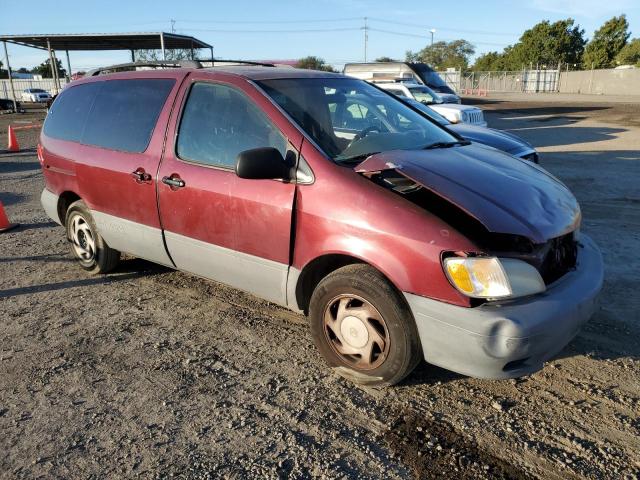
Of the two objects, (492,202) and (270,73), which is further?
(270,73)

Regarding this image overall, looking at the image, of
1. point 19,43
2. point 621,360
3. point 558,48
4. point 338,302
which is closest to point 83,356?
point 338,302

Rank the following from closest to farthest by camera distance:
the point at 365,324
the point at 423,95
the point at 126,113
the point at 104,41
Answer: the point at 365,324 < the point at 126,113 < the point at 423,95 < the point at 104,41

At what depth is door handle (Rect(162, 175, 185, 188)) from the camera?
3.79 metres

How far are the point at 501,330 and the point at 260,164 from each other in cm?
164

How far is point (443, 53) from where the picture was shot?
325 feet

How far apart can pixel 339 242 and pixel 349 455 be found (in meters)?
1.15

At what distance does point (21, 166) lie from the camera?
11883 mm

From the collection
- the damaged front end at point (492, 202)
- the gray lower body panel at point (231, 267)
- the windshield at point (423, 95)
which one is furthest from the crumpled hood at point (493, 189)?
the windshield at point (423, 95)

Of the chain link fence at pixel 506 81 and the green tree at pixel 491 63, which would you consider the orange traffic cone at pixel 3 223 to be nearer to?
the chain link fence at pixel 506 81

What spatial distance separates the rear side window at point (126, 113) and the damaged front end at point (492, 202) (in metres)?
1.97

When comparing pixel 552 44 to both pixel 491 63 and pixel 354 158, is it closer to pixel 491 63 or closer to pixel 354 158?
pixel 491 63

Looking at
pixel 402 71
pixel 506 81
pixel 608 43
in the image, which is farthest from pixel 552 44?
pixel 402 71

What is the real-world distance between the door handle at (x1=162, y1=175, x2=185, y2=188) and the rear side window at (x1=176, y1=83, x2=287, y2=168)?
0.17m

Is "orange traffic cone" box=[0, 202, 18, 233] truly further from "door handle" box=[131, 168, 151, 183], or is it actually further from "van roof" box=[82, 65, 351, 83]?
"door handle" box=[131, 168, 151, 183]
